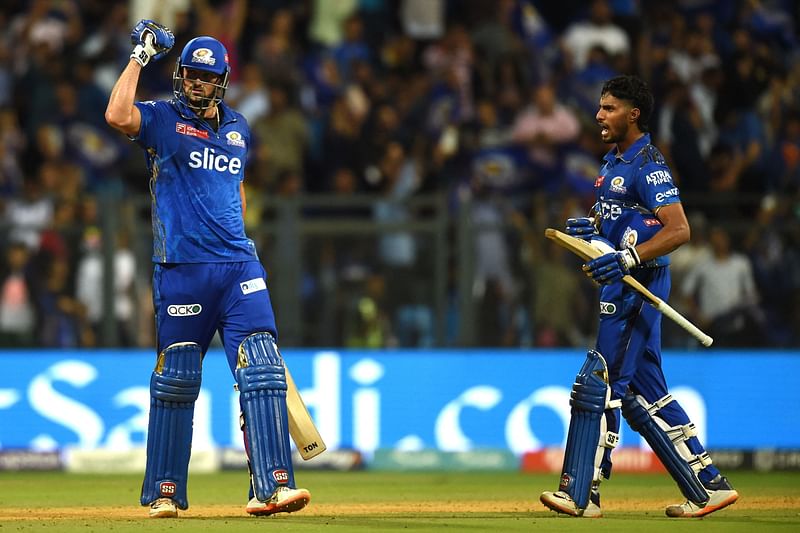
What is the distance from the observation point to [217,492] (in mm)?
10445

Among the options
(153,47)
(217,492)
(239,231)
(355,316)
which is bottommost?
(217,492)

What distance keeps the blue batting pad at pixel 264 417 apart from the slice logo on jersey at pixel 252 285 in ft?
0.97

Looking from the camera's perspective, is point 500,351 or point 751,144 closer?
point 500,351

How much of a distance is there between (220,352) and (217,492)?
3.11 metres

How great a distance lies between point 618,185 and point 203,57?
2.34 metres

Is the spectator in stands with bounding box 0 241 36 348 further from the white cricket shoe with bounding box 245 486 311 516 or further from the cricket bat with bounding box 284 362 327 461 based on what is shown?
the white cricket shoe with bounding box 245 486 311 516

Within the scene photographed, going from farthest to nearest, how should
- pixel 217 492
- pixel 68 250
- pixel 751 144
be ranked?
pixel 751 144, pixel 68 250, pixel 217 492

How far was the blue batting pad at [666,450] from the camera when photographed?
8.19 m

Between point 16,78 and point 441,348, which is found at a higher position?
point 16,78

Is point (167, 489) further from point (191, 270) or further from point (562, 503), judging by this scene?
point (562, 503)

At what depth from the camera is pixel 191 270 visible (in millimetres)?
7730

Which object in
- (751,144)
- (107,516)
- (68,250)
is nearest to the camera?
(107,516)

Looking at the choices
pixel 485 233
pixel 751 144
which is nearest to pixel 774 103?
pixel 751 144

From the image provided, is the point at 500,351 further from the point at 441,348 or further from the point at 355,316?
the point at 355,316
